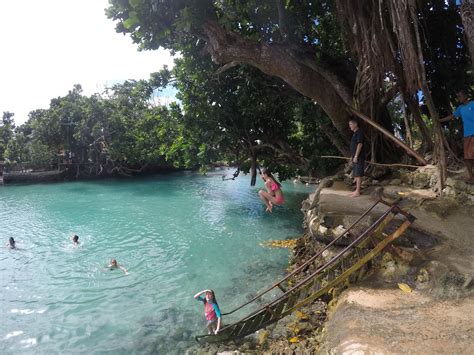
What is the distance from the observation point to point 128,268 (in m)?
11.5

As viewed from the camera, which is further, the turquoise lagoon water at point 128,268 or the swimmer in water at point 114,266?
the swimmer in water at point 114,266

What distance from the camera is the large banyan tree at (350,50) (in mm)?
7000

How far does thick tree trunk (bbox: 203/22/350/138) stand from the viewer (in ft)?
26.2

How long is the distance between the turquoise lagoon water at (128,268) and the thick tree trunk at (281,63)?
5.44m

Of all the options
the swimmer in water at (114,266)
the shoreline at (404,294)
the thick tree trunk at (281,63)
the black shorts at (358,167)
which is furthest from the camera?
the swimmer in water at (114,266)

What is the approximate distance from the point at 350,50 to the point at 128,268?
9.75 m

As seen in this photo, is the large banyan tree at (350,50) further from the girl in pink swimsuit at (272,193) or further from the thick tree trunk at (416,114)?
the girl in pink swimsuit at (272,193)

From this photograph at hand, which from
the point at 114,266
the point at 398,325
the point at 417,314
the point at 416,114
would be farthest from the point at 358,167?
the point at 114,266

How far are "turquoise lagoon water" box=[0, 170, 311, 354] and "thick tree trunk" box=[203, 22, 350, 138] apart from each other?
5443 mm

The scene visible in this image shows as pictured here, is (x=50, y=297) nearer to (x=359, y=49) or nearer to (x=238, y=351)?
(x=238, y=351)

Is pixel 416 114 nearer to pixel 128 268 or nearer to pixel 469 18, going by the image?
pixel 469 18

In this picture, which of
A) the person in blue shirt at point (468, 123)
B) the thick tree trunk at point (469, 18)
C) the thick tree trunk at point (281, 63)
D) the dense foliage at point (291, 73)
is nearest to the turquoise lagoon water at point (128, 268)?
the dense foliage at point (291, 73)

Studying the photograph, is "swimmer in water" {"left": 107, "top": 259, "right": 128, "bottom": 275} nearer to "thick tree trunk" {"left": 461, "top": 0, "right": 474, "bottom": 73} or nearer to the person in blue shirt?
the person in blue shirt

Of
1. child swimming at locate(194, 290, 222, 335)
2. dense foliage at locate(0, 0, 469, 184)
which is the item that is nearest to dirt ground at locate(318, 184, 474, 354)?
dense foliage at locate(0, 0, 469, 184)
